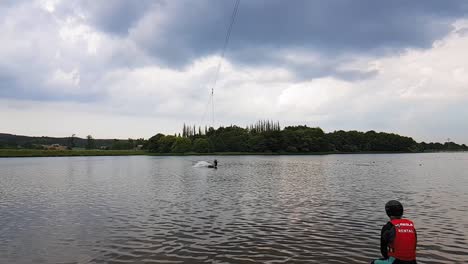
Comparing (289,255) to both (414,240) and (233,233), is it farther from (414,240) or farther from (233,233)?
(414,240)

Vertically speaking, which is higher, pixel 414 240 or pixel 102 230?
pixel 414 240

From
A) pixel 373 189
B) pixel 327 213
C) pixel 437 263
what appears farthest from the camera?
pixel 373 189

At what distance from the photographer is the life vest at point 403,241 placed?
936cm

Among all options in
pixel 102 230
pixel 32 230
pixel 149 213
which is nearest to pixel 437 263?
pixel 102 230

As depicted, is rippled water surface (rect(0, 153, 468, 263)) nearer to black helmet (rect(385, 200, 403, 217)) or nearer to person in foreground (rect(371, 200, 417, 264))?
person in foreground (rect(371, 200, 417, 264))

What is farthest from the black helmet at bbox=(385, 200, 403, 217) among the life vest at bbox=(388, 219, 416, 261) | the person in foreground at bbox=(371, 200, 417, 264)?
the life vest at bbox=(388, 219, 416, 261)

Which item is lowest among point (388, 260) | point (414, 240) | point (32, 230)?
point (32, 230)

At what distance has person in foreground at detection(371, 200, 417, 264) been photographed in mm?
9375

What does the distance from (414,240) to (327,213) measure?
1793 centimetres

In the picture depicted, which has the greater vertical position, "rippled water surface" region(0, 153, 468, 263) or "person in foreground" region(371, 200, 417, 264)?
"person in foreground" region(371, 200, 417, 264)

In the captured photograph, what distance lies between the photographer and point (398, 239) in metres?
9.41

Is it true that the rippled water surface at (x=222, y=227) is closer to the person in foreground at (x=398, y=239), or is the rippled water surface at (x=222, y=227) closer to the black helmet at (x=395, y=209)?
the person in foreground at (x=398, y=239)

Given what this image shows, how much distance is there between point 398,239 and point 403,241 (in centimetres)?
12

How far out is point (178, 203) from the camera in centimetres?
3309
